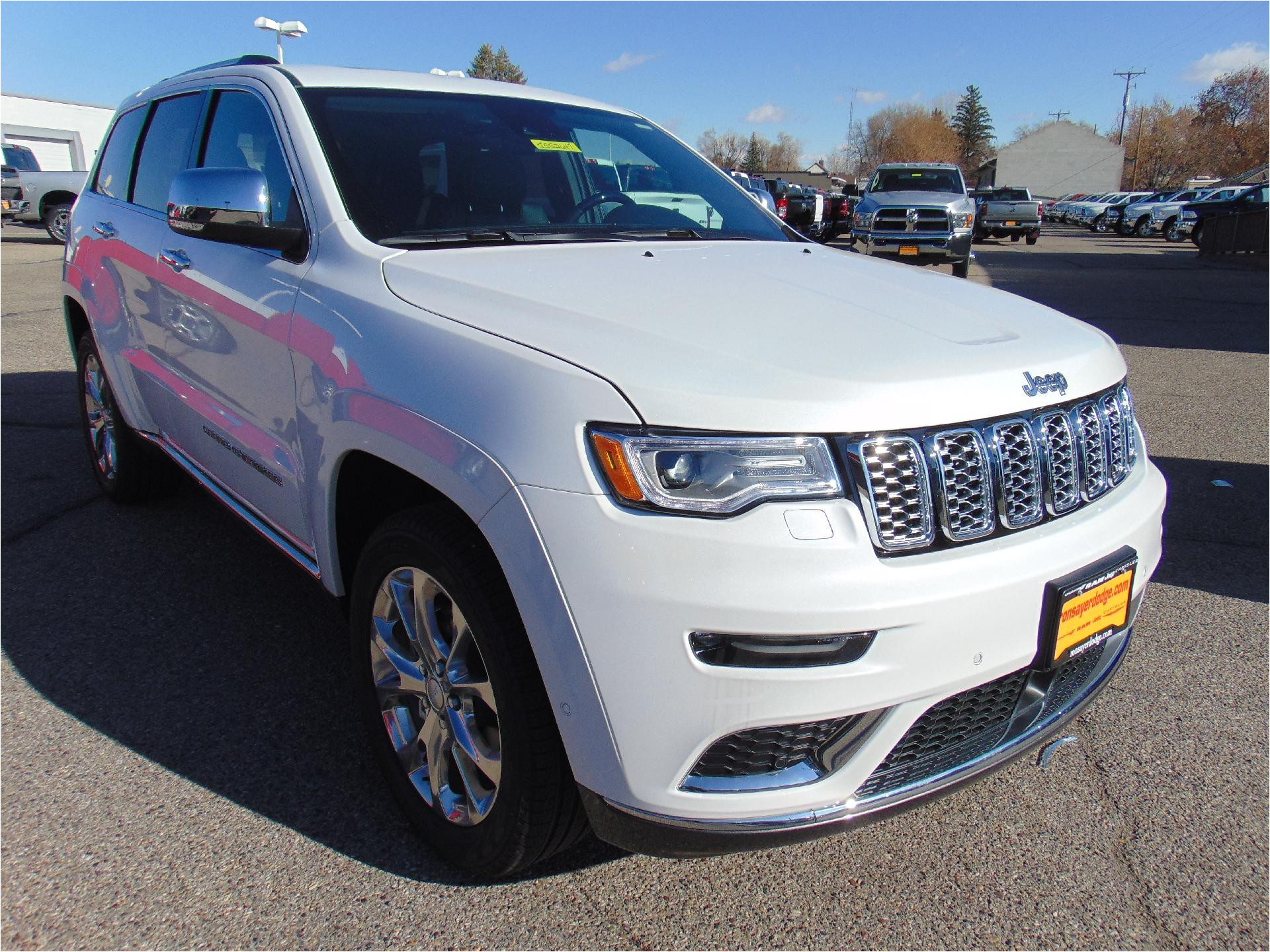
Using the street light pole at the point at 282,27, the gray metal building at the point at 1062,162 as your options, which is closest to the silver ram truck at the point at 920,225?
the street light pole at the point at 282,27

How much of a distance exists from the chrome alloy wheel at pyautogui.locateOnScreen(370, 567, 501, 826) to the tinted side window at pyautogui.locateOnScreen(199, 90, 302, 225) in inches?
46.1

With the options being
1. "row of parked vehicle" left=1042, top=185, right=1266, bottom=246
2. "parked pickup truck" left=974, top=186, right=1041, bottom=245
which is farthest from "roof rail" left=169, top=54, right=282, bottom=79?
"parked pickup truck" left=974, top=186, right=1041, bottom=245

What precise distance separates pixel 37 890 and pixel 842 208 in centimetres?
2931

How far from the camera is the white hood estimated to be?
5.63 feet

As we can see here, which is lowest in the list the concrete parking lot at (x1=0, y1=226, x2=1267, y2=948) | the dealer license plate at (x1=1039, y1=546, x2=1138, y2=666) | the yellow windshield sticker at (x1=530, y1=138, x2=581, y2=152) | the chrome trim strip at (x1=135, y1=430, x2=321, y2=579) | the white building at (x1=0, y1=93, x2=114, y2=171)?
the concrete parking lot at (x1=0, y1=226, x2=1267, y2=948)

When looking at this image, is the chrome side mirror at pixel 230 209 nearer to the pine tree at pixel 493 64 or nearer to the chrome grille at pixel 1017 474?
the chrome grille at pixel 1017 474

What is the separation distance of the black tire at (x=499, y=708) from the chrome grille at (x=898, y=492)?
2.33 feet

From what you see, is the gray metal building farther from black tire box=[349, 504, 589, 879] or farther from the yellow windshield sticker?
black tire box=[349, 504, 589, 879]

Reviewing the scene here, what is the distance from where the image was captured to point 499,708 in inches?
73.4

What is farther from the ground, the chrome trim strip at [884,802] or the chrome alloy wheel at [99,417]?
the chrome alloy wheel at [99,417]

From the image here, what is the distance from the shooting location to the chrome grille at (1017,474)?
1876mm

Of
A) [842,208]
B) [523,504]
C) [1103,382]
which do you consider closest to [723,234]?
[1103,382]

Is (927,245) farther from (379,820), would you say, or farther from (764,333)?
(379,820)

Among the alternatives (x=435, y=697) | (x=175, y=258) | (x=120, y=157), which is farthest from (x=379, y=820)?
(x=120, y=157)
